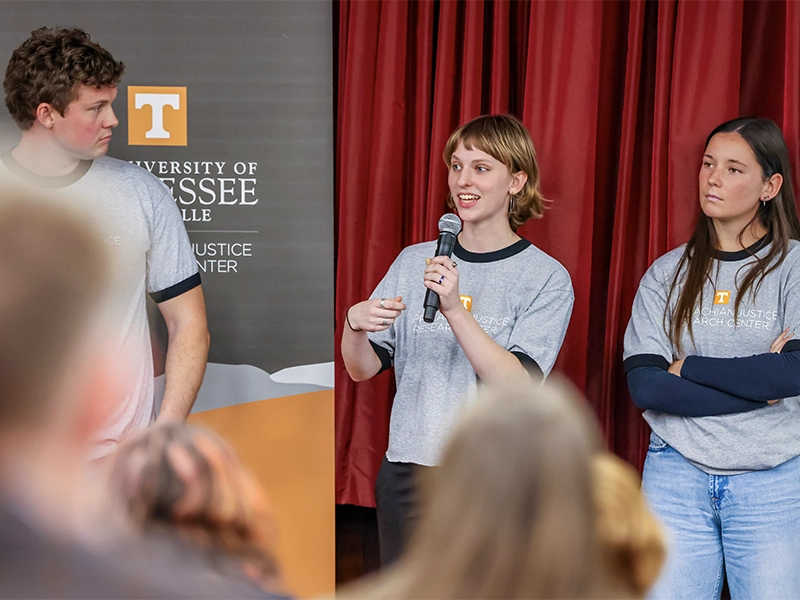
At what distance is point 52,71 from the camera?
7.47 feet

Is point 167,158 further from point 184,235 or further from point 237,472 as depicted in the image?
point 237,472

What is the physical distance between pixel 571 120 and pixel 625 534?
2.26 metres

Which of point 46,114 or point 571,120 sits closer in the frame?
point 46,114

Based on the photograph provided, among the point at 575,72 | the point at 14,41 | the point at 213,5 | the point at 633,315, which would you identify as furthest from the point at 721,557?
the point at 14,41

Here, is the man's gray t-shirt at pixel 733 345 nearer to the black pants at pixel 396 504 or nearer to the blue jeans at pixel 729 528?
the blue jeans at pixel 729 528

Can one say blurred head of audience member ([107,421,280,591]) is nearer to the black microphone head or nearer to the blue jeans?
the black microphone head

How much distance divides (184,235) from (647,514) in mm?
1858

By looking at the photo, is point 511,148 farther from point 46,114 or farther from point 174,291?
point 46,114

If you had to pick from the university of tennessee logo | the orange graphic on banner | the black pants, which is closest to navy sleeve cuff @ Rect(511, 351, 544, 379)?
the black pants

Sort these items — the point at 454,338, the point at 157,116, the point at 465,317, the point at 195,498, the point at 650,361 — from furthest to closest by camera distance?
the point at 157,116
the point at 650,361
the point at 454,338
the point at 465,317
the point at 195,498

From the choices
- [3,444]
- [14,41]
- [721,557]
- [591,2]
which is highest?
[591,2]

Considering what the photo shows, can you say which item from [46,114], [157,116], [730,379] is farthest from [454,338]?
[46,114]

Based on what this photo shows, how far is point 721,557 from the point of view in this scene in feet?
8.00

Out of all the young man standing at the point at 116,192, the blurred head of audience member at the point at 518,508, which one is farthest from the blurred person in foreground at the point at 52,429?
the young man standing at the point at 116,192
